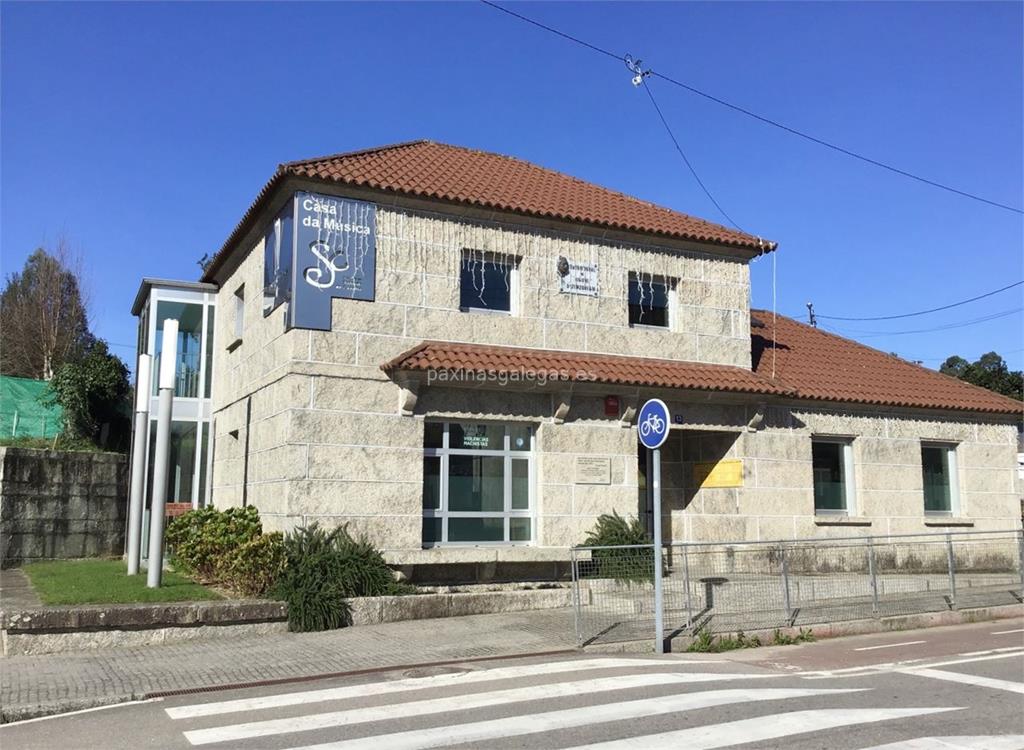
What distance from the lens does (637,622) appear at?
11.5 meters

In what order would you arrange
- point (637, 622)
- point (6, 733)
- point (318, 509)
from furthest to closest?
1. point (318, 509)
2. point (637, 622)
3. point (6, 733)

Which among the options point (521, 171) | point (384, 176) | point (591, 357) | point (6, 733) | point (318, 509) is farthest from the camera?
point (521, 171)

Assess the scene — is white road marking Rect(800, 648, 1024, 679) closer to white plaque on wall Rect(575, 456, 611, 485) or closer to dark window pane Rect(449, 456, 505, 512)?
white plaque on wall Rect(575, 456, 611, 485)

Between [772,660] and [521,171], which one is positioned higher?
[521,171]

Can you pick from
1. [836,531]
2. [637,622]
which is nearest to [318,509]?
[637,622]

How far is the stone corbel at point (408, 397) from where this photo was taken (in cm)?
1313

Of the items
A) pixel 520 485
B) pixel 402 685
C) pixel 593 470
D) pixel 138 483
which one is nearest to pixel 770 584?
pixel 593 470

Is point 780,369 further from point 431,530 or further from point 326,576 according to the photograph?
point 326,576

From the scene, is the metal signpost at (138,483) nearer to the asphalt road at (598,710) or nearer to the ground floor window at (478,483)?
the ground floor window at (478,483)

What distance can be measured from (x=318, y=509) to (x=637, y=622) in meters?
4.91

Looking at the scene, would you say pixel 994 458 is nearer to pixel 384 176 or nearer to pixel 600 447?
pixel 600 447

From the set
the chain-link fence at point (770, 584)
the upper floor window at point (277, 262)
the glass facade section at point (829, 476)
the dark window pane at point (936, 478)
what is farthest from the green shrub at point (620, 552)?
the dark window pane at point (936, 478)

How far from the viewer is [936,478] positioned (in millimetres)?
18797

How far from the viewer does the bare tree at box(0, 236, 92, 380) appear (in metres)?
30.8
